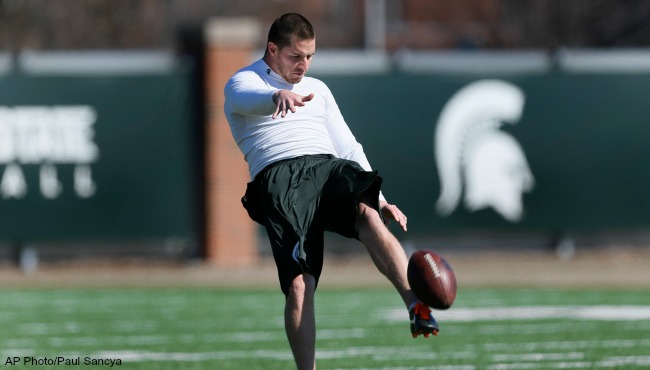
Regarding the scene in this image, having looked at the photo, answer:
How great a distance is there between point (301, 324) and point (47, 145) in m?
11.3

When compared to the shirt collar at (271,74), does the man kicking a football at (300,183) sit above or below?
below

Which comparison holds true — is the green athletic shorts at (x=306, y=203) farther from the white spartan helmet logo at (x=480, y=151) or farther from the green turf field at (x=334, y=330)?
the white spartan helmet logo at (x=480, y=151)

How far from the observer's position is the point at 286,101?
6289 millimetres

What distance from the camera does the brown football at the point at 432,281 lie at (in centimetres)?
623

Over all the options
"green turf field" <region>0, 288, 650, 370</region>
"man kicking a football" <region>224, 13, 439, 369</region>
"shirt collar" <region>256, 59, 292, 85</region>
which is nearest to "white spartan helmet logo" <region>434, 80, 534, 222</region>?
"green turf field" <region>0, 288, 650, 370</region>

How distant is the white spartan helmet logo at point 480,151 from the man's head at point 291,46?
11.4 meters

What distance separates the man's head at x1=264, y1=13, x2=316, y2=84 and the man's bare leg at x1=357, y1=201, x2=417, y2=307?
0.77m

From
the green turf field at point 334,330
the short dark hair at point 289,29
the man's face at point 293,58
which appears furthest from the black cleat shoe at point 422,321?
the green turf field at point 334,330

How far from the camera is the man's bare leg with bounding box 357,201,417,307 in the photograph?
21.3 ft

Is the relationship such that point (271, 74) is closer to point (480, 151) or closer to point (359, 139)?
point (359, 139)

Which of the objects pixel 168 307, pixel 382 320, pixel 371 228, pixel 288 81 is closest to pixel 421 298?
pixel 371 228

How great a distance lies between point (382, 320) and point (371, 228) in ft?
14.6

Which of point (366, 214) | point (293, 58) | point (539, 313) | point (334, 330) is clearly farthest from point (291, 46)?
point (539, 313)

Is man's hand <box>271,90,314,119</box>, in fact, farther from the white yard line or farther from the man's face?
the white yard line
